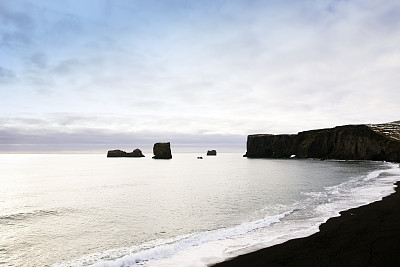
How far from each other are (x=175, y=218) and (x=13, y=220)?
12.8 m

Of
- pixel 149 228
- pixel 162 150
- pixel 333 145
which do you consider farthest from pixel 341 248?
pixel 162 150

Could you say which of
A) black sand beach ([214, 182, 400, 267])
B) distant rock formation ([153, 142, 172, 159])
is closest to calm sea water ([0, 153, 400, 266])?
black sand beach ([214, 182, 400, 267])

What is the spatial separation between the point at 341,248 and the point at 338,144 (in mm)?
140004

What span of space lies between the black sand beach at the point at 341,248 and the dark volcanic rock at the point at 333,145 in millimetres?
106488

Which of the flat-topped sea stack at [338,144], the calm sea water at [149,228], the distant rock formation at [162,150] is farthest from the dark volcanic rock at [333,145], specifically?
the calm sea water at [149,228]

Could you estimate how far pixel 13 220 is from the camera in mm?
20047

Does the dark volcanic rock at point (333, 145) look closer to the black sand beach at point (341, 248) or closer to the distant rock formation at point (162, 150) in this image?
the distant rock formation at point (162, 150)

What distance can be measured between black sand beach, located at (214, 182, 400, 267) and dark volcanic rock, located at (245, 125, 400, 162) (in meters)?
106

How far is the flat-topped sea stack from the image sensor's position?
351 feet

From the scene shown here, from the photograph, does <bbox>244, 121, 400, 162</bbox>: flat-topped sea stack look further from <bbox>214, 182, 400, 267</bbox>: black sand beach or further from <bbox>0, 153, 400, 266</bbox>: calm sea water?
<bbox>214, 182, 400, 267</bbox>: black sand beach

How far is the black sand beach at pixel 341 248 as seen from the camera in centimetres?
932

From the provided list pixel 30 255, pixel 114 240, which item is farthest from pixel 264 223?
pixel 30 255

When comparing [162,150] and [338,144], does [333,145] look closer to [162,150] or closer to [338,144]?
[338,144]

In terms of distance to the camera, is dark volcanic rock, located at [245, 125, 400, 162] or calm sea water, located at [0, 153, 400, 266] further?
dark volcanic rock, located at [245, 125, 400, 162]
